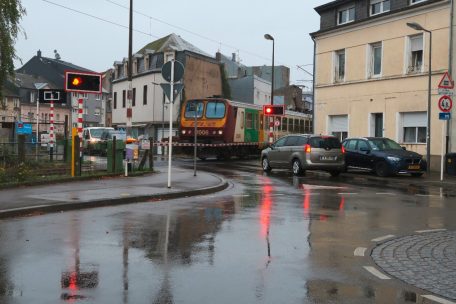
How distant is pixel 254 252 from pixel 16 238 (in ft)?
11.4

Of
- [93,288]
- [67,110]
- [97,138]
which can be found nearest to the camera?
[93,288]

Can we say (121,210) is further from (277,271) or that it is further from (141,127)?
(141,127)

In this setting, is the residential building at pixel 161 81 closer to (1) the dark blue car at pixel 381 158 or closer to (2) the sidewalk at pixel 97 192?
(1) the dark blue car at pixel 381 158

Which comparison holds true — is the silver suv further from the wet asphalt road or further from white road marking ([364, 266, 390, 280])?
white road marking ([364, 266, 390, 280])

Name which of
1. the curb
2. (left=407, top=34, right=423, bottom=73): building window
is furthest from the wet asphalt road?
(left=407, top=34, right=423, bottom=73): building window

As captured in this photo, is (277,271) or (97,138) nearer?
(277,271)

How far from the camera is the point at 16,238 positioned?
314 inches

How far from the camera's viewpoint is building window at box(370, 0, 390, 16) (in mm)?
28694

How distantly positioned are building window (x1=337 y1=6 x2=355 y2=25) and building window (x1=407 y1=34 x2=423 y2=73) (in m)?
4.78

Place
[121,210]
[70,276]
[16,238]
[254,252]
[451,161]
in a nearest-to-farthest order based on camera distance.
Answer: [70,276], [254,252], [16,238], [121,210], [451,161]

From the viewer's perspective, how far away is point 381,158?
70.3 feet

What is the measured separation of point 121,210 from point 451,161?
1612cm

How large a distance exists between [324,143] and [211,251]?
47.2 feet

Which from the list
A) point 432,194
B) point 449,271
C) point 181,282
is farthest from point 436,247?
point 432,194
